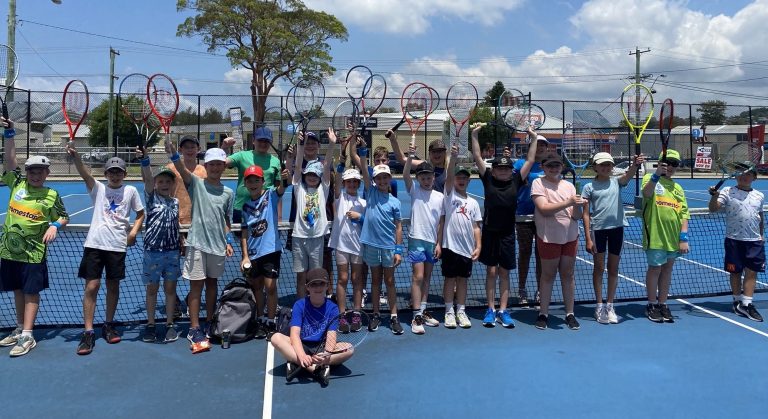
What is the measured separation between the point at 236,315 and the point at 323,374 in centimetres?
124

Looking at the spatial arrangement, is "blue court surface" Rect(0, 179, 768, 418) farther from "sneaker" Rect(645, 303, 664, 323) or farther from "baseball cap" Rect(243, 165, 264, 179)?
"baseball cap" Rect(243, 165, 264, 179)

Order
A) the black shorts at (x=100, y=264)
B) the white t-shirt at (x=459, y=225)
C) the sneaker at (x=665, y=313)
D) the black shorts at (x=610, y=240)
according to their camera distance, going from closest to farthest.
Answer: the black shorts at (x=100, y=264) < the white t-shirt at (x=459, y=225) < the black shorts at (x=610, y=240) < the sneaker at (x=665, y=313)

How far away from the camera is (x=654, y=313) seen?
217 inches

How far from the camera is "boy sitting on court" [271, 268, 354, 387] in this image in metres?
4.10

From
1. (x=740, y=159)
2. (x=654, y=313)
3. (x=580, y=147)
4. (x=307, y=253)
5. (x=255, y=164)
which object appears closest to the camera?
(x=307, y=253)

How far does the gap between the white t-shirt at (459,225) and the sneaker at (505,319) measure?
2.19 feet

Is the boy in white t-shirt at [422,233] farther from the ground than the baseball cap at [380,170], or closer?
closer

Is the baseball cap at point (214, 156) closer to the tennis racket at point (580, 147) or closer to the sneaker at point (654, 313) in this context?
the sneaker at point (654, 313)

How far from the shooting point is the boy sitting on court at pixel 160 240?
4.73 metres

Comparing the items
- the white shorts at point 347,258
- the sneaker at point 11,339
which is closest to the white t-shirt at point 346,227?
the white shorts at point 347,258

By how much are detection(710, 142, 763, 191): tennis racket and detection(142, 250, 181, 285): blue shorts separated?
524 centimetres

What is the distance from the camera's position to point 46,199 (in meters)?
4.70

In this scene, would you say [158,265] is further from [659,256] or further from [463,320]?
[659,256]

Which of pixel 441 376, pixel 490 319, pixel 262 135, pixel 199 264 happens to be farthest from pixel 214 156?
pixel 490 319
